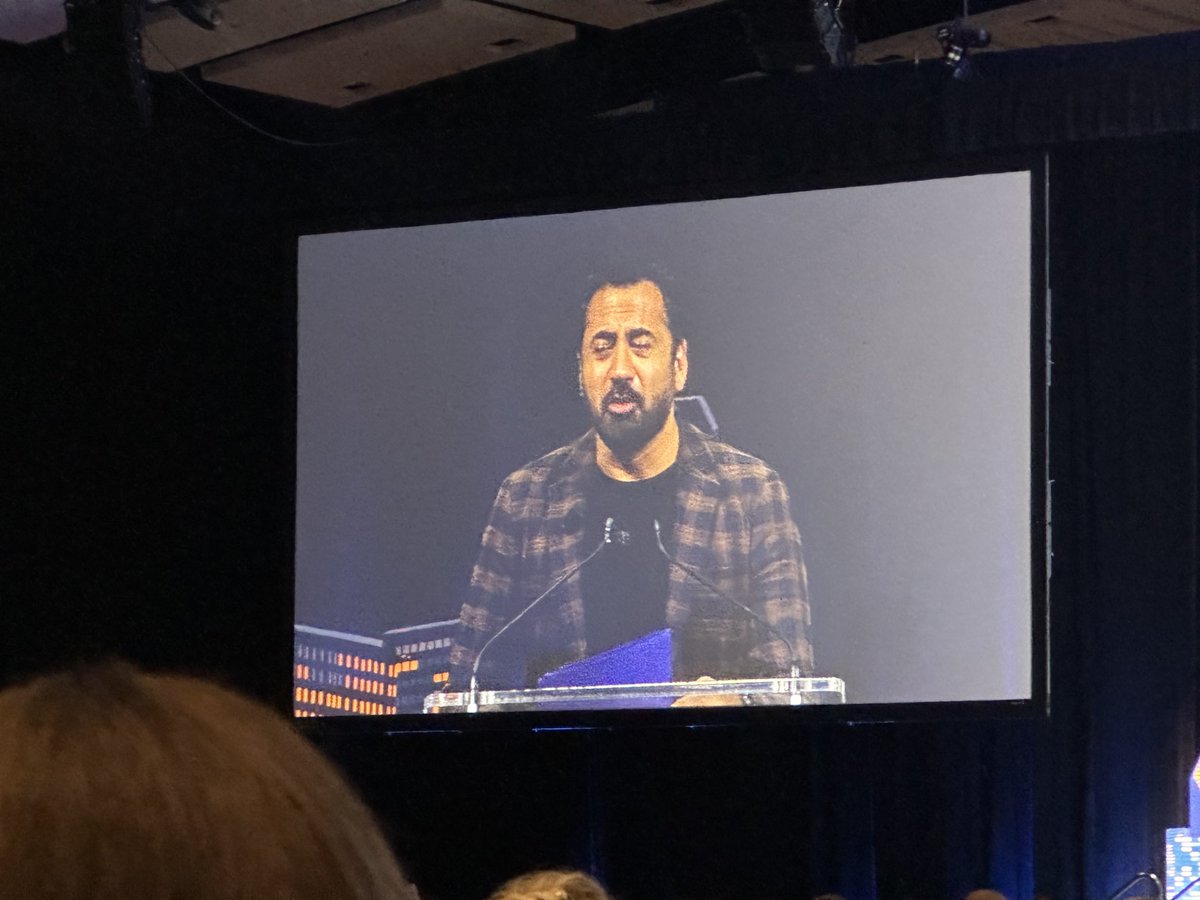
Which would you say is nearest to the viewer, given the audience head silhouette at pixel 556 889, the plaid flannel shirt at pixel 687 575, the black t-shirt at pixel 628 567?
the audience head silhouette at pixel 556 889

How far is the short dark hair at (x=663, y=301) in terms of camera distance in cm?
521

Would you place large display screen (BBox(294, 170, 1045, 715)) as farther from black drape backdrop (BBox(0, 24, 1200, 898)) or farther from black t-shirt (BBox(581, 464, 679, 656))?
black drape backdrop (BBox(0, 24, 1200, 898))

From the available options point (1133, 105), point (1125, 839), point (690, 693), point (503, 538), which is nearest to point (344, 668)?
point (503, 538)

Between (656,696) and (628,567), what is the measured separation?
40 centimetres

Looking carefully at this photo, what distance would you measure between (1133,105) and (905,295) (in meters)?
0.94

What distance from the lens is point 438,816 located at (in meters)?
5.82

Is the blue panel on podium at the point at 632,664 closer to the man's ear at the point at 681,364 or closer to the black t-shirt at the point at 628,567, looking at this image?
the black t-shirt at the point at 628,567

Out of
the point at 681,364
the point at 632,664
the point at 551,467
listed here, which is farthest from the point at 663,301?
the point at 632,664

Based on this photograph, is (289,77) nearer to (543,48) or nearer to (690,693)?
(543,48)

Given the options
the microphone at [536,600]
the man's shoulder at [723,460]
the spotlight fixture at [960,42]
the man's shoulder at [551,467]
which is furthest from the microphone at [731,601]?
the spotlight fixture at [960,42]

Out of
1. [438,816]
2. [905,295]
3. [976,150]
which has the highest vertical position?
[976,150]

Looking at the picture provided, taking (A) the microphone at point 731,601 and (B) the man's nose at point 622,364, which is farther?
(B) the man's nose at point 622,364

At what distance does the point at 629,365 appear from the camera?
205 inches

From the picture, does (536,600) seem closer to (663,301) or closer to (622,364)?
(622,364)
